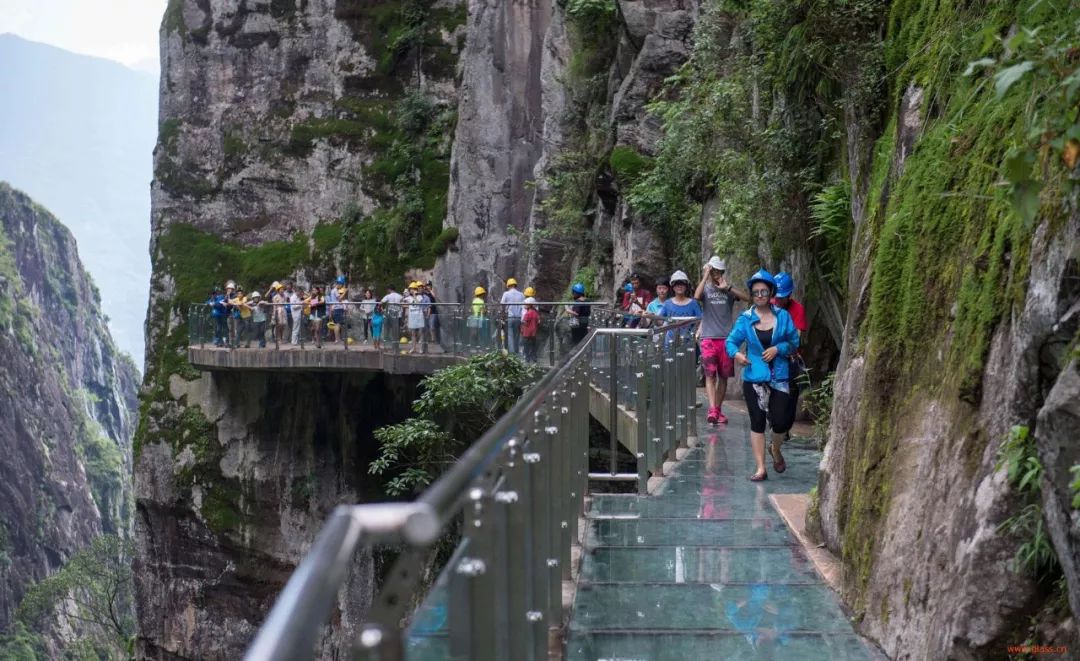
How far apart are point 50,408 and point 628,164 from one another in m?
55.1

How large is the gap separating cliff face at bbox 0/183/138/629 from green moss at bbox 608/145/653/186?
41205mm

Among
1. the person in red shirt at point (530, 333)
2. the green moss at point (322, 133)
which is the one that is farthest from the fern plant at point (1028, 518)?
the green moss at point (322, 133)

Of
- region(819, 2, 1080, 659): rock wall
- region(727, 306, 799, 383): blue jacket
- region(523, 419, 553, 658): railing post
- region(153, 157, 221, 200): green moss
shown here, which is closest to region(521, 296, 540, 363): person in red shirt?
region(727, 306, 799, 383): blue jacket

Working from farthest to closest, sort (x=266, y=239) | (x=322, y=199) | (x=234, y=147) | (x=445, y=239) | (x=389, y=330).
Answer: (x=234, y=147) < (x=322, y=199) < (x=266, y=239) < (x=445, y=239) < (x=389, y=330)

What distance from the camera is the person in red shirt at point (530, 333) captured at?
18.8 metres

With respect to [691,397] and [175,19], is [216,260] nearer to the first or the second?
[175,19]

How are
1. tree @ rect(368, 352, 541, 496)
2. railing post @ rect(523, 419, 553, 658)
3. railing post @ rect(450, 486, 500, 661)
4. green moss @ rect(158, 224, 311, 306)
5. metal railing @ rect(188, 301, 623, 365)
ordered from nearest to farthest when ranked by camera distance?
1. railing post @ rect(450, 486, 500, 661)
2. railing post @ rect(523, 419, 553, 658)
3. tree @ rect(368, 352, 541, 496)
4. metal railing @ rect(188, 301, 623, 365)
5. green moss @ rect(158, 224, 311, 306)

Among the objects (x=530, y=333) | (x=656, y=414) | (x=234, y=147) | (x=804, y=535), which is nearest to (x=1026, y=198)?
(x=804, y=535)

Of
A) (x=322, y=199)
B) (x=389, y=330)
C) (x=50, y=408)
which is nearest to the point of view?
(x=389, y=330)

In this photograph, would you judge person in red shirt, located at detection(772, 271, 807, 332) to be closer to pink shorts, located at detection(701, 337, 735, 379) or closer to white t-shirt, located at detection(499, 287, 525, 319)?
pink shorts, located at detection(701, 337, 735, 379)

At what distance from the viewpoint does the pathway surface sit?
5.16m

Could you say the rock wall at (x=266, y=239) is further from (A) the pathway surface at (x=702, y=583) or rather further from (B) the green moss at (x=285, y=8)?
(A) the pathway surface at (x=702, y=583)

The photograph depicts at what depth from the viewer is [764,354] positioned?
27.2 feet

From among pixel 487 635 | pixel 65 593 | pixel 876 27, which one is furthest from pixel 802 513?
pixel 65 593
